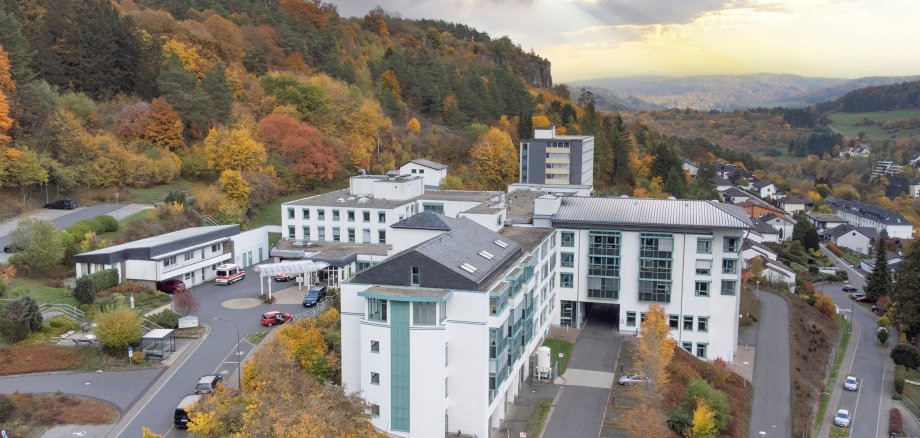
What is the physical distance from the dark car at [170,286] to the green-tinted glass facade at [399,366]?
17728 millimetres

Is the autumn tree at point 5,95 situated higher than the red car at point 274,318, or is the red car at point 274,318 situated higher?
the autumn tree at point 5,95

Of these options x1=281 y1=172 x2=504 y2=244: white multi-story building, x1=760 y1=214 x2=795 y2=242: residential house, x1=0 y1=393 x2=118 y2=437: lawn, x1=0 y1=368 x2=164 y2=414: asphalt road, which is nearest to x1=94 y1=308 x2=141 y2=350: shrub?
x1=0 y1=368 x2=164 y2=414: asphalt road

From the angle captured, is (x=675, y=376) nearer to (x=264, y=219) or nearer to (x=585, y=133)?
(x=264, y=219)

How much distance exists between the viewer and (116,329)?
29875 millimetres

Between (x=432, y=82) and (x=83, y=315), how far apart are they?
66188mm

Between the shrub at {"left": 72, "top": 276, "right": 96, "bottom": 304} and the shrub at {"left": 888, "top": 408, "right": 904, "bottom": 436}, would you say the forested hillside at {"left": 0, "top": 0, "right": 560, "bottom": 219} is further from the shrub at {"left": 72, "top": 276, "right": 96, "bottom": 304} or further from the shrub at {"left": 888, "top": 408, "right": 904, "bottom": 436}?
the shrub at {"left": 888, "top": 408, "right": 904, "bottom": 436}

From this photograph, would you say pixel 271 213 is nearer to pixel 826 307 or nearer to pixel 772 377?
pixel 772 377

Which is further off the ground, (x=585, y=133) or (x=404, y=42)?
(x=404, y=42)

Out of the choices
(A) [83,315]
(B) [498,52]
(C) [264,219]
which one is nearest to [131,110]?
(C) [264,219]

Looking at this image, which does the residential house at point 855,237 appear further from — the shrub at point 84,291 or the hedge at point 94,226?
the shrub at point 84,291

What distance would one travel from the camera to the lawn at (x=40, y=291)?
111 feet

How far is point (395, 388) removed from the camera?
1027 inches

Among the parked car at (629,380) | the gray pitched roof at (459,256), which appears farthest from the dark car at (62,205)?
the parked car at (629,380)

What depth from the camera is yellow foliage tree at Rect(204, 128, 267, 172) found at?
179 feet
